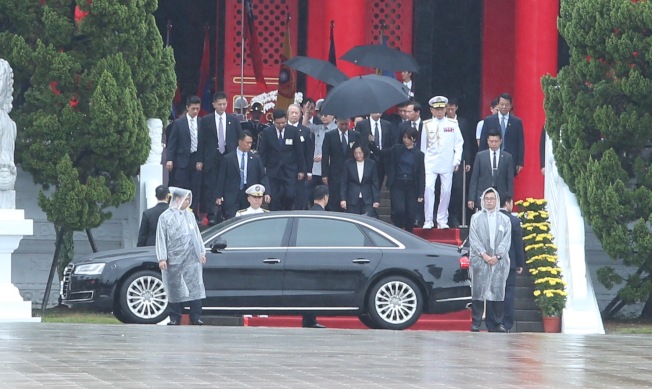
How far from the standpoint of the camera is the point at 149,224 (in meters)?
20.7

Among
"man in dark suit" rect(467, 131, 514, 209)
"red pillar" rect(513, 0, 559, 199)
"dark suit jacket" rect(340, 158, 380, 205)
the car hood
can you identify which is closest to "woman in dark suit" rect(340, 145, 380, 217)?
"dark suit jacket" rect(340, 158, 380, 205)

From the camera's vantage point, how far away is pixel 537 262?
72.6ft

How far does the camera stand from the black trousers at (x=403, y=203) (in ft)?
74.3

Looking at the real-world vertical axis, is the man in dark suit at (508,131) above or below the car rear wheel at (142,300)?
above

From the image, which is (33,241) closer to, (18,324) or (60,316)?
A: (60,316)

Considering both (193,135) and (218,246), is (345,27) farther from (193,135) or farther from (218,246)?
(218,246)

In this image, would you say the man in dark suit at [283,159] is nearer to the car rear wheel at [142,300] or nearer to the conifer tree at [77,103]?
the conifer tree at [77,103]

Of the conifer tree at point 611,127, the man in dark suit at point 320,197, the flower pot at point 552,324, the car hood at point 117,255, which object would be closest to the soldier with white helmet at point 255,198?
the man in dark suit at point 320,197

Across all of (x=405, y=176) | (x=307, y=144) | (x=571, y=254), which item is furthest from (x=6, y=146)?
(x=571, y=254)

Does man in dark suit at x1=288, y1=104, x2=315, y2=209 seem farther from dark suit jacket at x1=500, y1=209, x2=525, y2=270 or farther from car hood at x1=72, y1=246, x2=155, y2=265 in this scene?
dark suit jacket at x1=500, y1=209, x2=525, y2=270

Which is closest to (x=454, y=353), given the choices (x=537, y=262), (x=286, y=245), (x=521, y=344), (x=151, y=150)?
(x=521, y=344)

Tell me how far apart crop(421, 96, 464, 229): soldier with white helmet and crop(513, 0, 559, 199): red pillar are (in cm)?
334

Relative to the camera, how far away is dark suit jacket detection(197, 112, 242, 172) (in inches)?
882

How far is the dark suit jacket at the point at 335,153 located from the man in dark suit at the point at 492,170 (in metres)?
1.60
